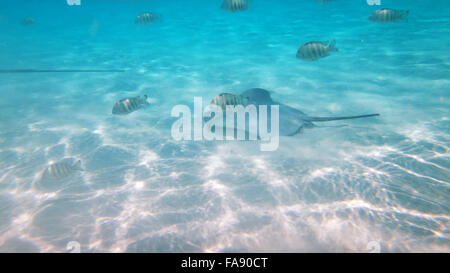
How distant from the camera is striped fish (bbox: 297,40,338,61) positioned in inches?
225

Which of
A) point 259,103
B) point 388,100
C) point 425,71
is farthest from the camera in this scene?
point 425,71

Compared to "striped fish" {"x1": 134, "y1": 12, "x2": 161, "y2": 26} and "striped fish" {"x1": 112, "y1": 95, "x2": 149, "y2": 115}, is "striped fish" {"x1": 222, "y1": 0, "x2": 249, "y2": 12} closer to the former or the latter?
"striped fish" {"x1": 134, "y1": 12, "x2": 161, "y2": 26}

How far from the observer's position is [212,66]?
1161 centimetres

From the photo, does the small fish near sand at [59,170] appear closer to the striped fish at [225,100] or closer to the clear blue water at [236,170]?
the clear blue water at [236,170]

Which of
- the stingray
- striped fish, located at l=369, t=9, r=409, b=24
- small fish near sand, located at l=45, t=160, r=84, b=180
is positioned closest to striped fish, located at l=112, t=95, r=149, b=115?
small fish near sand, located at l=45, t=160, r=84, b=180

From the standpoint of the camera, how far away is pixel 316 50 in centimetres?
578

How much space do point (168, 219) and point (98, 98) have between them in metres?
6.70

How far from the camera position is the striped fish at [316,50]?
18.7ft

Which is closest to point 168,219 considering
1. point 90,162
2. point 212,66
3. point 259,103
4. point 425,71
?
point 90,162

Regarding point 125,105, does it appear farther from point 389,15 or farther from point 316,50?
point 389,15

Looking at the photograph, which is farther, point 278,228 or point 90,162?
point 90,162

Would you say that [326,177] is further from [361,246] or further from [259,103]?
[259,103]
